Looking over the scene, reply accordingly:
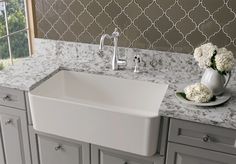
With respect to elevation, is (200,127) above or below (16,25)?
below

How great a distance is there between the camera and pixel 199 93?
138 centimetres

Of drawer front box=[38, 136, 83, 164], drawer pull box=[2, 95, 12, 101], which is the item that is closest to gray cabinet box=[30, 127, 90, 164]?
drawer front box=[38, 136, 83, 164]

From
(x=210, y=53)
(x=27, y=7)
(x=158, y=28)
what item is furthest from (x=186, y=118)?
(x=27, y=7)

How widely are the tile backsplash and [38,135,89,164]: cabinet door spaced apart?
2.51ft

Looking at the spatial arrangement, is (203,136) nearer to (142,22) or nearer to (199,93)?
(199,93)

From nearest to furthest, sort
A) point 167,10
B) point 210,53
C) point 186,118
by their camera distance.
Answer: point 186,118 < point 210,53 < point 167,10

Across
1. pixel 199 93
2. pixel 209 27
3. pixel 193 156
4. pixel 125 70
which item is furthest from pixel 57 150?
pixel 209 27

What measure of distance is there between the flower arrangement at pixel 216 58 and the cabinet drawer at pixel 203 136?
1.04 feet

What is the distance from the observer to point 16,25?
7.09 ft

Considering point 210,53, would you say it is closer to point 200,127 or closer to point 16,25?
point 200,127

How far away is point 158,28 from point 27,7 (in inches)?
40.2

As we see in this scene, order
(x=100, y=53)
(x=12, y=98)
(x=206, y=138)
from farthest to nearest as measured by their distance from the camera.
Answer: (x=100, y=53) < (x=12, y=98) < (x=206, y=138)

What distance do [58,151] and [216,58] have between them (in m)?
1.05

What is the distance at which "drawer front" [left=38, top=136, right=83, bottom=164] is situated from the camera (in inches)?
63.9
